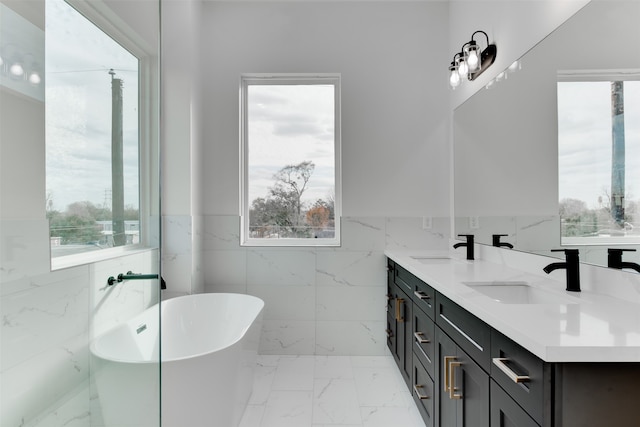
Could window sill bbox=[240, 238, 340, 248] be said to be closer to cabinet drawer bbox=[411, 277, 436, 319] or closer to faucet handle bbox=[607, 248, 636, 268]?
cabinet drawer bbox=[411, 277, 436, 319]

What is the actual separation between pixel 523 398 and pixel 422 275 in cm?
84

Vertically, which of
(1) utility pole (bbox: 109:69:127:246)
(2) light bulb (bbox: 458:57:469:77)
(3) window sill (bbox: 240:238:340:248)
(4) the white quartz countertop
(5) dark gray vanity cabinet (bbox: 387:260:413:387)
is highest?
(2) light bulb (bbox: 458:57:469:77)

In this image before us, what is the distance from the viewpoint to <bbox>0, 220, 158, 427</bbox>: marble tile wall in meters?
0.81

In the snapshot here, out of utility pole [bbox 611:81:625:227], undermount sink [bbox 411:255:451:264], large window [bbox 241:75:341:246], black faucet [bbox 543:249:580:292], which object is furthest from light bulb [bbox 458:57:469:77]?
black faucet [bbox 543:249:580:292]

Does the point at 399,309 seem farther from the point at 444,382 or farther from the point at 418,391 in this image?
the point at 444,382

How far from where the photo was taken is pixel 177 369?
1.46 m

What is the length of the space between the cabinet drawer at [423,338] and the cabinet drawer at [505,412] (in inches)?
22.1

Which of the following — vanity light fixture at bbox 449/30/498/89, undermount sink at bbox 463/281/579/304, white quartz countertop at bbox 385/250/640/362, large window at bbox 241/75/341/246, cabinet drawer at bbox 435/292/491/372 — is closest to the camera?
white quartz countertop at bbox 385/250/640/362

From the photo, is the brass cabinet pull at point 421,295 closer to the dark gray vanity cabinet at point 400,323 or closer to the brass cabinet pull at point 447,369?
the dark gray vanity cabinet at point 400,323

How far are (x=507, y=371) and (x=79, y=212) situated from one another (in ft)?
4.41

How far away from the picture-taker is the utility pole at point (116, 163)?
3.73 ft

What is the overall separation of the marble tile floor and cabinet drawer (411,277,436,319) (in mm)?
698

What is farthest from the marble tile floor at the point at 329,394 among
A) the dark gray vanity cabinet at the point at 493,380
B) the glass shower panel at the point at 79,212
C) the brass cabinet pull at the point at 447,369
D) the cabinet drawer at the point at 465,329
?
the glass shower panel at the point at 79,212

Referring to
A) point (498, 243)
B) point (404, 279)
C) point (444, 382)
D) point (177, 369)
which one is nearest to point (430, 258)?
point (404, 279)
